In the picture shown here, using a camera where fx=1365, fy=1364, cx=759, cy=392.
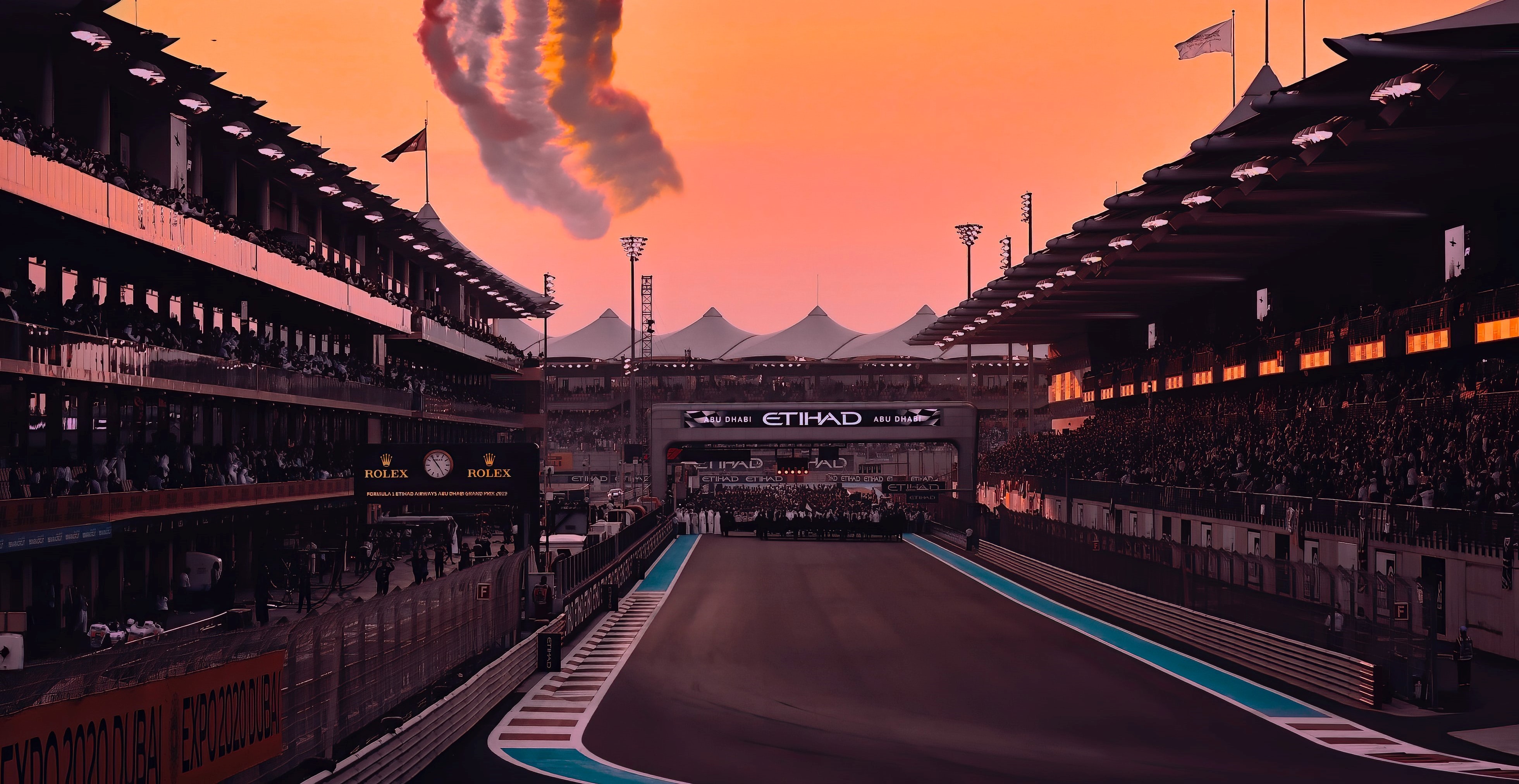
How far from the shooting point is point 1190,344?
5600 centimetres

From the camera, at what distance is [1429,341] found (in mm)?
35188

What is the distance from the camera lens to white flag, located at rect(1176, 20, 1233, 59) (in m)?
40.9

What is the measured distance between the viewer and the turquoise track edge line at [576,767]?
1550cm

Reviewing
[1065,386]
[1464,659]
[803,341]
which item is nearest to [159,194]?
[1464,659]

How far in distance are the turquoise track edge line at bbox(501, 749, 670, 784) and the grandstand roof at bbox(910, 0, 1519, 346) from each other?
1664cm

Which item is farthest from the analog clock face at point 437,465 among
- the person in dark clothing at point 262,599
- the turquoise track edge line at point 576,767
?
the turquoise track edge line at point 576,767

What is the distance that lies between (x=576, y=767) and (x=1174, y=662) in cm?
1286

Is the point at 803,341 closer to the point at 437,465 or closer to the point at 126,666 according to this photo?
the point at 437,465

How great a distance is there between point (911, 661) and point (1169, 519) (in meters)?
22.5

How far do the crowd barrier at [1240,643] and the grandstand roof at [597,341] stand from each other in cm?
10191

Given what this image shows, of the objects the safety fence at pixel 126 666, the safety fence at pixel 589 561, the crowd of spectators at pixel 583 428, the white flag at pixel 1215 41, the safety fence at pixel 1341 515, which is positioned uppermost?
the white flag at pixel 1215 41

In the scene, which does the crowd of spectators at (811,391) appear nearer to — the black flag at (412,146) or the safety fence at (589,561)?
the black flag at (412,146)

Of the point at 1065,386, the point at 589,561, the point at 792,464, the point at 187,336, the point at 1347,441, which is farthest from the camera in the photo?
the point at 1065,386

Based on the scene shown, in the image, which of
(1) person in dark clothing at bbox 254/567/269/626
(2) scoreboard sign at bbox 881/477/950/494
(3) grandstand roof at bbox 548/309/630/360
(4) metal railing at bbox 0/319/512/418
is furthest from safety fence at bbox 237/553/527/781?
(3) grandstand roof at bbox 548/309/630/360
